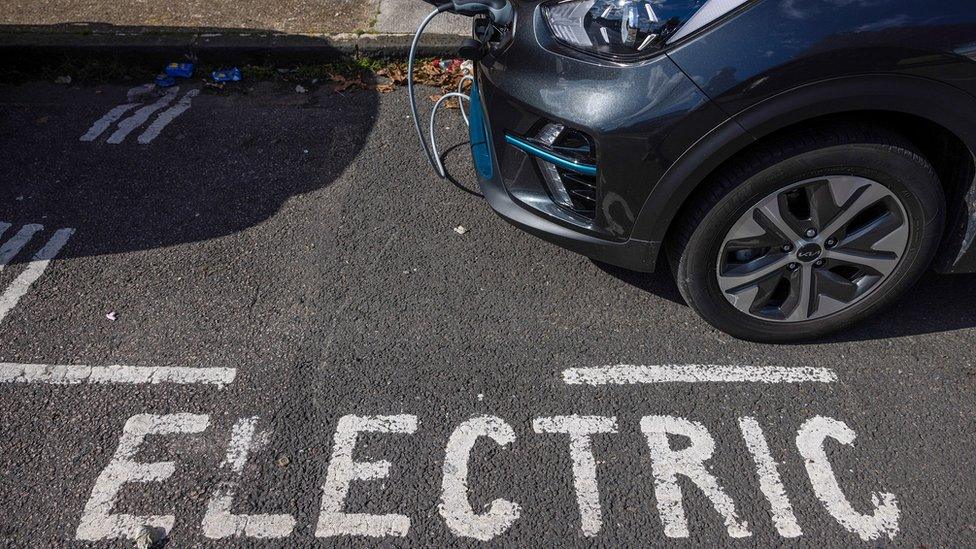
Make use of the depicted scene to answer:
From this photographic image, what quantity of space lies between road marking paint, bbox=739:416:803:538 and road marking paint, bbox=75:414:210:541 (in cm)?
197

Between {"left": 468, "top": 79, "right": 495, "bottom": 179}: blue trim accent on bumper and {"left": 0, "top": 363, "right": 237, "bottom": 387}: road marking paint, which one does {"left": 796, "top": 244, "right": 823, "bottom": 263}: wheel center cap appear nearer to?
{"left": 468, "top": 79, "right": 495, "bottom": 179}: blue trim accent on bumper

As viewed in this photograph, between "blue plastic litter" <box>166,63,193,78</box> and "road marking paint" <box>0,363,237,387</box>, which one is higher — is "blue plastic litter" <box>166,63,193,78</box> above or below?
above

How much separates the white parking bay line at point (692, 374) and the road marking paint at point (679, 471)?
0.21m

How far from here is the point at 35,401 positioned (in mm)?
2791

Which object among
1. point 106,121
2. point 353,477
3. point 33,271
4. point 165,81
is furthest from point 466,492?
point 165,81

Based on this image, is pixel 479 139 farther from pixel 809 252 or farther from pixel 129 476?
pixel 129 476

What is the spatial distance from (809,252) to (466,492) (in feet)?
5.12

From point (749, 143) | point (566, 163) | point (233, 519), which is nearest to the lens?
point (233, 519)

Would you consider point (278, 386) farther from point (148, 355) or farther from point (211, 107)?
point (211, 107)

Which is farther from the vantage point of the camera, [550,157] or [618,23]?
[550,157]

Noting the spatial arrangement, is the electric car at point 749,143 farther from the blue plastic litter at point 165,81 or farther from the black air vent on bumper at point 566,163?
the blue plastic litter at point 165,81

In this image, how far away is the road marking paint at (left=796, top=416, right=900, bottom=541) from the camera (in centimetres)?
236

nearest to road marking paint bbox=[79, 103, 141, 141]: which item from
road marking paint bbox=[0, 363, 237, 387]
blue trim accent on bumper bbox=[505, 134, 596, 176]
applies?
road marking paint bbox=[0, 363, 237, 387]

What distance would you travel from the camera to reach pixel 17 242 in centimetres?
356
